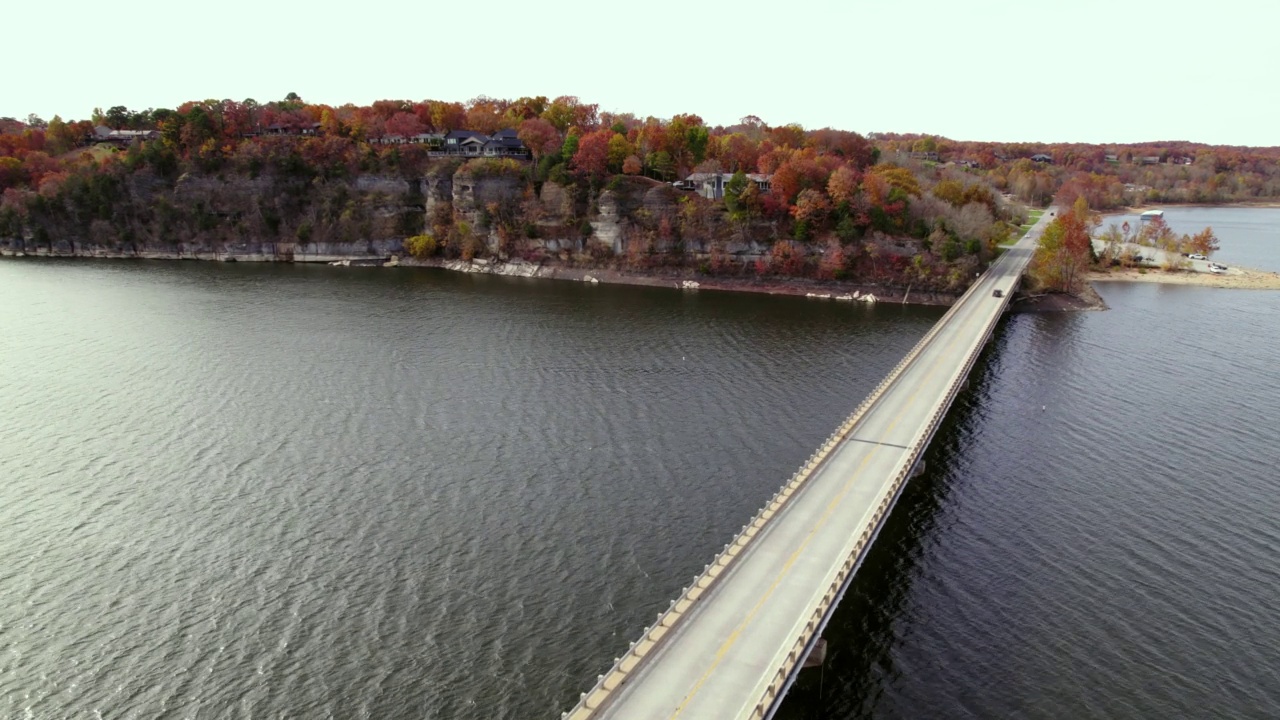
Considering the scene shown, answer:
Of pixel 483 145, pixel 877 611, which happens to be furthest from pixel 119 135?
pixel 877 611

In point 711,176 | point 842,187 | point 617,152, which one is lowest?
point 842,187

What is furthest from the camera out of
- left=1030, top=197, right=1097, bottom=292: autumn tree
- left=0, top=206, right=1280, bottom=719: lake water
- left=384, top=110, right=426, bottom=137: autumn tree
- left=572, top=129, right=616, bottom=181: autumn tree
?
left=384, top=110, right=426, bottom=137: autumn tree

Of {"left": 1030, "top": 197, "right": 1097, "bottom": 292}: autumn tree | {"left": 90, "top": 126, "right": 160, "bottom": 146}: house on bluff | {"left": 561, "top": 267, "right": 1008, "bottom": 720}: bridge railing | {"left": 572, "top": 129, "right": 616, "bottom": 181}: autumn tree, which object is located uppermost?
{"left": 90, "top": 126, "right": 160, "bottom": 146}: house on bluff

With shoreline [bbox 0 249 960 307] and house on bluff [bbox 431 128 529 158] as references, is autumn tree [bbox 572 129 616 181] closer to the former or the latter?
house on bluff [bbox 431 128 529 158]

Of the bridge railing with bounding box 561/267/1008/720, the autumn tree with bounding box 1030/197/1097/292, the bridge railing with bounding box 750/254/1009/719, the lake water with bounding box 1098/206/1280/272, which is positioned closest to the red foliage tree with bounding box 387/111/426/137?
the autumn tree with bounding box 1030/197/1097/292

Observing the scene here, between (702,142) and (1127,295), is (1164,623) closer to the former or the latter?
(1127,295)

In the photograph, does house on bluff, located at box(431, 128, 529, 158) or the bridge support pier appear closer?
the bridge support pier

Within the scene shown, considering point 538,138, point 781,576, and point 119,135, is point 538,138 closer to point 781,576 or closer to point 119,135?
point 119,135

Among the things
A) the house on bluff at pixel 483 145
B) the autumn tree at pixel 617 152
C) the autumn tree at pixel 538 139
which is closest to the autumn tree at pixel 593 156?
the autumn tree at pixel 617 152
